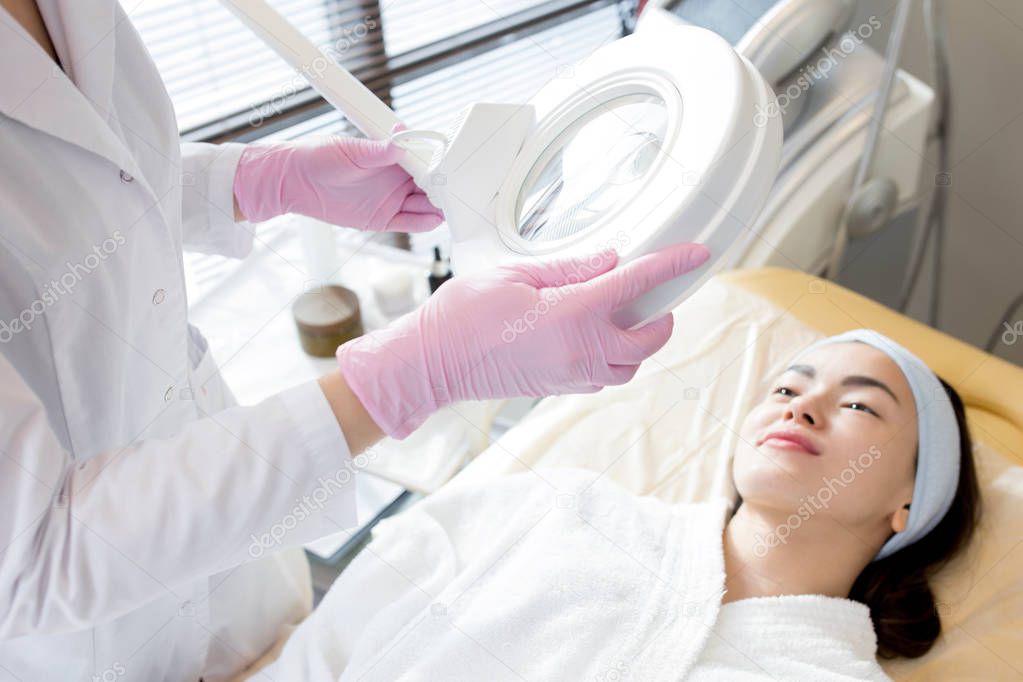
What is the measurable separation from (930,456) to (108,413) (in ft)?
3.81

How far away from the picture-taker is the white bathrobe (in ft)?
3.87

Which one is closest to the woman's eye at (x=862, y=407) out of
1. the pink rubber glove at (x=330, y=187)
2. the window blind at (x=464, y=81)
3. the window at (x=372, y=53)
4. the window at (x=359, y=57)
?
the pink rubber glove at (x=330, y=187)

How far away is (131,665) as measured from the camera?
1.06 m

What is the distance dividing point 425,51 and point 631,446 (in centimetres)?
121

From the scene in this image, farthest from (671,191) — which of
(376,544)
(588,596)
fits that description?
(376,544)

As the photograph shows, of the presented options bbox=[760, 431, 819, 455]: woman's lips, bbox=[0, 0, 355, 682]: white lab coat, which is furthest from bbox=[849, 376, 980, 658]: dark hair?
bbox=[0, 0, 355, 682]: white lab coat

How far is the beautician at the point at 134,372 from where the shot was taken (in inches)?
29.4

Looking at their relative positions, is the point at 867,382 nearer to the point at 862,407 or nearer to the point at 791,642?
the point at 862,407

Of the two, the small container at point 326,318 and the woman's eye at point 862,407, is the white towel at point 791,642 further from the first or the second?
the small container at point 326,318

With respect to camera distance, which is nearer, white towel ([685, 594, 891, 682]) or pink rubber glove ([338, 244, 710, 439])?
pink rubber glove ([338, 244, 710, 439])

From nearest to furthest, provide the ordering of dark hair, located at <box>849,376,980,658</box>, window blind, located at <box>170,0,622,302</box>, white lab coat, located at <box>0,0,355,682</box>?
white lab coat, located at <box>0,0,355,682</box>
dark hair, located at <box>849,376,980,658</box>
window blind, located at <box>170,0,622,302</box>

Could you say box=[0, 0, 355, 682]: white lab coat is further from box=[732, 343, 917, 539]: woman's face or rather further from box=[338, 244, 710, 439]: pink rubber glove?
box=[732, 343, 917, 539]: woman's face

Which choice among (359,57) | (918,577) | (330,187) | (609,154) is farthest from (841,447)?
(359,57)

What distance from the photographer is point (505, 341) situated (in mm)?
874
